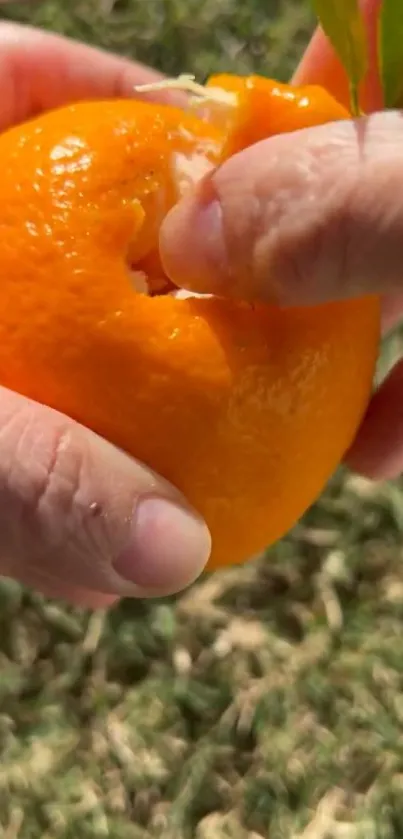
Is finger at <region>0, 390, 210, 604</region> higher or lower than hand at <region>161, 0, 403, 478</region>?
lower

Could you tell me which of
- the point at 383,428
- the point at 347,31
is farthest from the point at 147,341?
the point at 383,428

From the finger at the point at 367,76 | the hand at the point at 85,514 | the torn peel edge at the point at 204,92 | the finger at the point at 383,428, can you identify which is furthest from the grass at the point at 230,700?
the torn peel edge at the point at 204,92

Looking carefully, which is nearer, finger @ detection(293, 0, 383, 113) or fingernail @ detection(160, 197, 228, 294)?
fingernail @ detection(160, 197, 228, 294)

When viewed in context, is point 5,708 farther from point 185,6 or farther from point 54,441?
point 185,6

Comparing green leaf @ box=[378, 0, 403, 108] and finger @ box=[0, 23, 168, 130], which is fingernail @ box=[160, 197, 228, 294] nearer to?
green leaf @ box=[378, 0, 403, 108]

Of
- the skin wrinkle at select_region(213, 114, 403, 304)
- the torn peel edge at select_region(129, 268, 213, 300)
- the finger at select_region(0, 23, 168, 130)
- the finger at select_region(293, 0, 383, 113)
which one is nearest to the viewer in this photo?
the skin wrinkle at select_region(213, 114, 403, 304)

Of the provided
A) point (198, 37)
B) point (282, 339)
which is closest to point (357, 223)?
point (282, 339)

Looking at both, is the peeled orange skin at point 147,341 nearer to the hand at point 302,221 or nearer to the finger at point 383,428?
the hand at point 302,221

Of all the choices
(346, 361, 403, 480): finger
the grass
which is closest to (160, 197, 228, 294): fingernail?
(346, 361, 403, 480): finger
